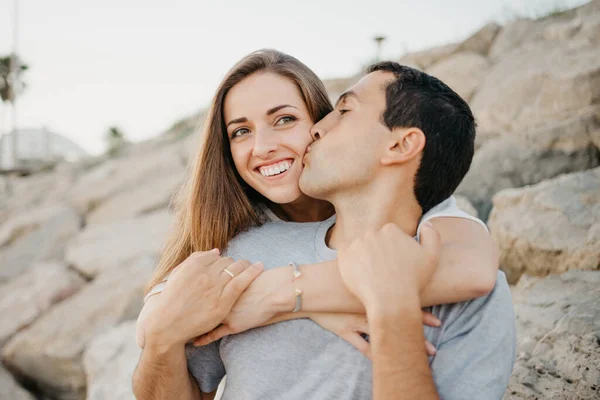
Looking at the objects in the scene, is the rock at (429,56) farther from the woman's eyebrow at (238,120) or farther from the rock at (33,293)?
the woman's eyebrow at (238,120)

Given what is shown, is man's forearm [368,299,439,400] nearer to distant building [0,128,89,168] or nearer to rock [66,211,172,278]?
rock [66,211,172,278]

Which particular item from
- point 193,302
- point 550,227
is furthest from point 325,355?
point 550,227

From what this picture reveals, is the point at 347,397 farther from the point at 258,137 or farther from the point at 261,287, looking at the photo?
the point at 258,137

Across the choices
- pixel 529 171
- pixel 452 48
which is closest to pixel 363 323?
pixel 529 171

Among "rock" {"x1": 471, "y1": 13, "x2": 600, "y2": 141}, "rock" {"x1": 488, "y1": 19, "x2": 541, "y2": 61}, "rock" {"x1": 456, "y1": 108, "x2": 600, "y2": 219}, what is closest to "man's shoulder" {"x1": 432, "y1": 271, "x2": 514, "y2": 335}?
"rock" {"x1": 456, "y1": 108, "x2": 600, "y2": 219}

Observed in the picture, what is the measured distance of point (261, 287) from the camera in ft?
6.11

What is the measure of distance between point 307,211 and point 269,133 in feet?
1.66

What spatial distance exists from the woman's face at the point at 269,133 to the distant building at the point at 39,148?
18863 millimetres

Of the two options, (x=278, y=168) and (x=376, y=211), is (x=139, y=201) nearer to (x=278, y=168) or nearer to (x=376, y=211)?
(x=278, y=168)

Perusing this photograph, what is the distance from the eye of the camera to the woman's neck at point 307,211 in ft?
8.70

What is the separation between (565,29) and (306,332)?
6800 mm

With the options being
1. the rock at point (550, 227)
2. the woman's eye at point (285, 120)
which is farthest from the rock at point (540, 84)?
the woman's eye at point (285, 120)

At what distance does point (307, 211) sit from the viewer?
267cm

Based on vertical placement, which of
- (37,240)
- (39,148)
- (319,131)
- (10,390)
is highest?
(319,131)
